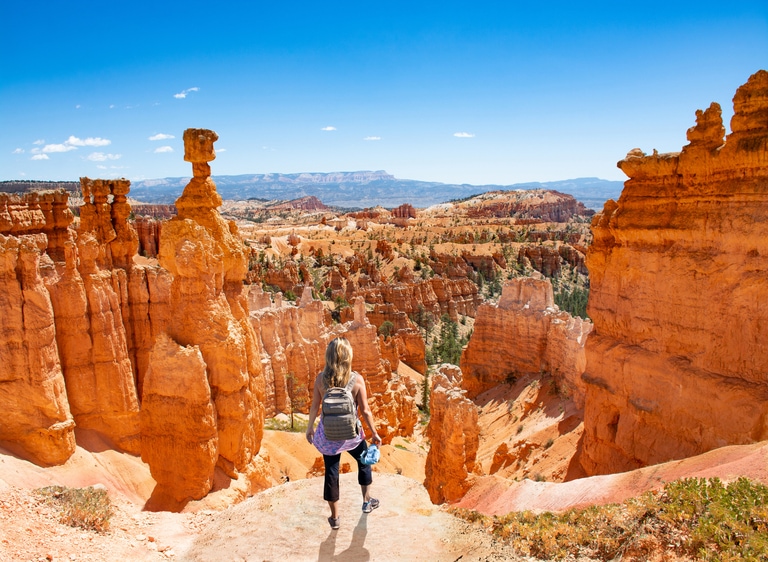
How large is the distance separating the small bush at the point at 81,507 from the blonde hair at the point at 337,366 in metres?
3.27

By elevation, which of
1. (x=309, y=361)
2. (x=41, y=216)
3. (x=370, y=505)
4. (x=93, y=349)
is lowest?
(x=309, y=361)

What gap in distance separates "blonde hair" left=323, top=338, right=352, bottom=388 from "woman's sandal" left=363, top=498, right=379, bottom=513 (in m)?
1.48

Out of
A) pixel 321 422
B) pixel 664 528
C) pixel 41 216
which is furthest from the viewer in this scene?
pixel 41 216

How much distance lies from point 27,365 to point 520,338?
59.9 feet

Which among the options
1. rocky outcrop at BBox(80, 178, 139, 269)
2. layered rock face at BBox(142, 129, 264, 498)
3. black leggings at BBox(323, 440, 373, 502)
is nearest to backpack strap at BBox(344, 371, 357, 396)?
black leggings at BBox(323, 440, 373, 502)

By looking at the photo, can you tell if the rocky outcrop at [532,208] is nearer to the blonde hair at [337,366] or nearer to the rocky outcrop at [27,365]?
the rocky outcrop at [27,365]

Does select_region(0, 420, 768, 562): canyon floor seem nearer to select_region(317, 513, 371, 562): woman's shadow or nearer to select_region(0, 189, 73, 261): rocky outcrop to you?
select_region(317, 513, 371, 562): woman's shadow

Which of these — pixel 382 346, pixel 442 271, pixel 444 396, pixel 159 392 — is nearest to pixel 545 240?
pixel 442 271

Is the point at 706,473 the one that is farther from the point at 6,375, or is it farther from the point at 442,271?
the point at 442,271

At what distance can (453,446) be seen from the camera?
12.2m

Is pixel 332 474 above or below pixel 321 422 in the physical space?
below

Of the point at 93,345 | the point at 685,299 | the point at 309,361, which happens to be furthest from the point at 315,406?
the point at 309,361

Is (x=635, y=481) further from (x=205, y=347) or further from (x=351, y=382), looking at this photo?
(x=205, y=347)

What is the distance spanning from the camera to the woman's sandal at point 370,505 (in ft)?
19.3
